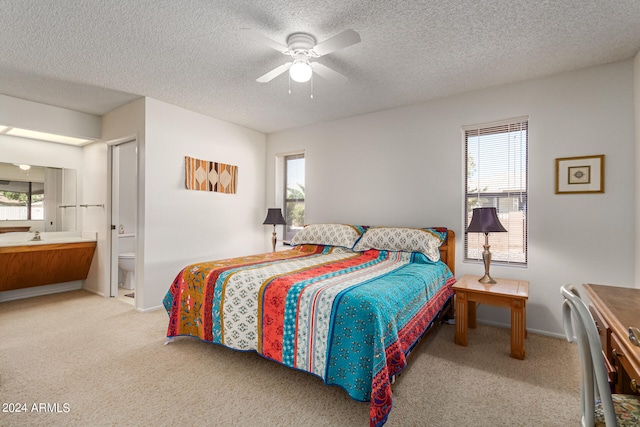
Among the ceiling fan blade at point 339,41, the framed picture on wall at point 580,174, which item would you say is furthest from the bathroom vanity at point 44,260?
the framed picture on wall at point 580,174

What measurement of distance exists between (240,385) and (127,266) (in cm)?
332

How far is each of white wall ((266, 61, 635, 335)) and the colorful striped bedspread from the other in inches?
34.8

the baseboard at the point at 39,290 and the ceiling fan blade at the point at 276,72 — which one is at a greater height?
the ceiling fan blade at the point at 276,72

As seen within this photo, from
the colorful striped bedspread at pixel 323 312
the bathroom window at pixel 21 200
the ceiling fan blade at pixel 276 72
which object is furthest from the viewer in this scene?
the bathroom window at pixel 21 200

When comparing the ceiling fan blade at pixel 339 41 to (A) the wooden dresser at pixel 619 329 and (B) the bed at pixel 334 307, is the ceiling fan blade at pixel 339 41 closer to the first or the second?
(B) the bed at pixel 334 307

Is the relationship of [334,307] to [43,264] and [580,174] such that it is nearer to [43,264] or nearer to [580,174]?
[580,174]

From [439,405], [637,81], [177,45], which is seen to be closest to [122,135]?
[177,45]

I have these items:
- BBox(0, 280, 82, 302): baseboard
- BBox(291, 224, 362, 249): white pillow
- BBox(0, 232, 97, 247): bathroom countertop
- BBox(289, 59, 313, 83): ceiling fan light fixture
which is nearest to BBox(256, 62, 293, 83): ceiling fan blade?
BBox(289, 59, 313, 83): ceiling fan light fixture

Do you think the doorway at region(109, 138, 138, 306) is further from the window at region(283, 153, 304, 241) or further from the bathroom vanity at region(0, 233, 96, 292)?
the window at region(283, 153, 304, 241)

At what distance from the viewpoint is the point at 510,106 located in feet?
10.2

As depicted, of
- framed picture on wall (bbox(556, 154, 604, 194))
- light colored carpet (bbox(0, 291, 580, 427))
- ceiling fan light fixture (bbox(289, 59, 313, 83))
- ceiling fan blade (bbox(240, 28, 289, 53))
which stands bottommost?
light colored carpet (bbox(0, 291, 580, 427))

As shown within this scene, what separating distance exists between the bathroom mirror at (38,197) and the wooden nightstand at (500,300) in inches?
208

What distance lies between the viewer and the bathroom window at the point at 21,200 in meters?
3.89

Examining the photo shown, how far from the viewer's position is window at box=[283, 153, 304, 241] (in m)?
4.86
